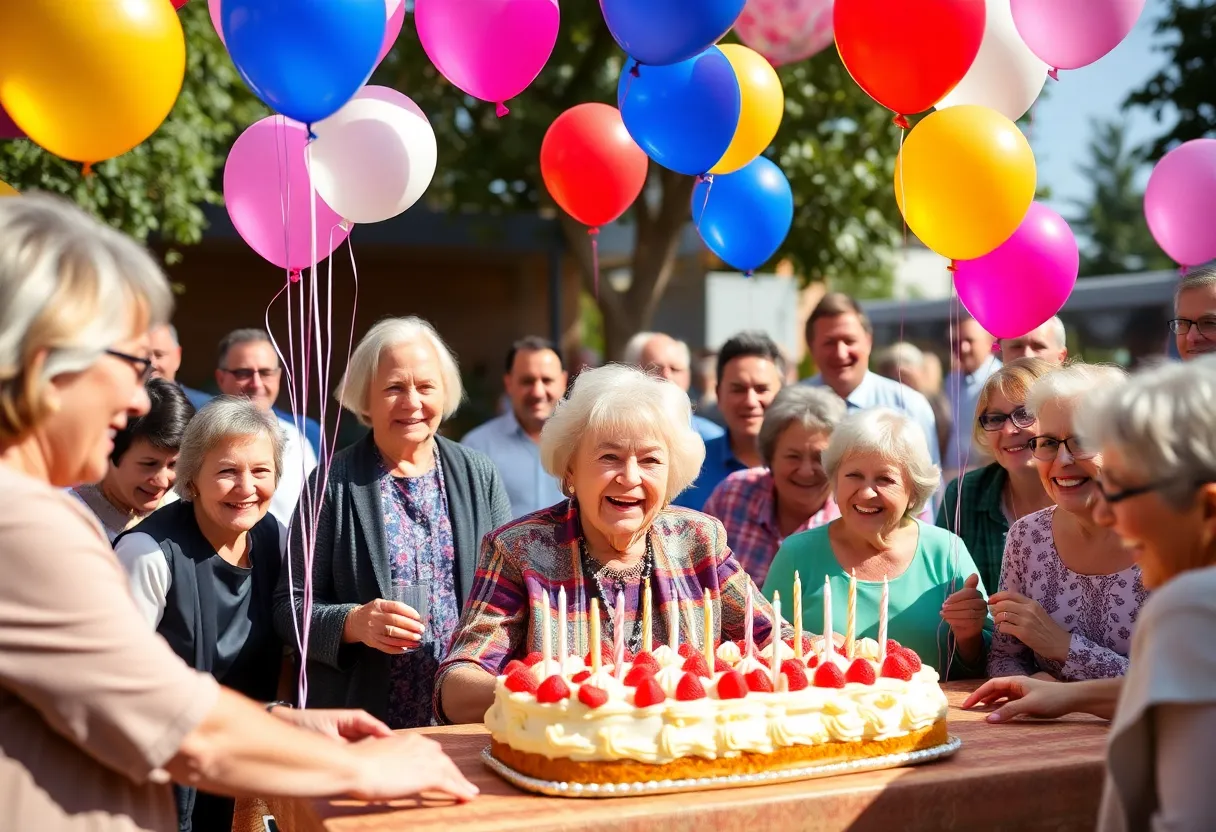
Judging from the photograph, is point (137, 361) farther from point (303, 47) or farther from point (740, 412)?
point (740, 412)

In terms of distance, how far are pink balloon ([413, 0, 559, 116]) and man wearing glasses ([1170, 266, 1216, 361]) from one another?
2546 mm

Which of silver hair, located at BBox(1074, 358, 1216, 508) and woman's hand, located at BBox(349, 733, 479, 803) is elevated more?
silver hair, located at BBox(1074, 358, 1216, 508)

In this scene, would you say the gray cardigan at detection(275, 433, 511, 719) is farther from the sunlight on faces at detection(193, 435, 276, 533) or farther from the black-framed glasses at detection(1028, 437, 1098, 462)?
the black-framed glasses at detection(1028, 437, 1098, 462)

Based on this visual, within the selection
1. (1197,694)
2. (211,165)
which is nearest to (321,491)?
(1197,694)

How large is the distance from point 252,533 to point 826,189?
8.41m

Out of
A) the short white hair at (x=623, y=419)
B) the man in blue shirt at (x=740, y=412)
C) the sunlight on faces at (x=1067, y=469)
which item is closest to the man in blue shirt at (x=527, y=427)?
the man in blue shirt at (x=740, y=412)

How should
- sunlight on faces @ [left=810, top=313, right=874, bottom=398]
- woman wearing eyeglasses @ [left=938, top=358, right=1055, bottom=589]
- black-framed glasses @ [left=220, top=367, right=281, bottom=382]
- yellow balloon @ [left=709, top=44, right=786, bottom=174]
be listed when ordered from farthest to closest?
sunlight on faces @ [left=810, top=313, right=874, bottom=398] → black-framed glasses @ [left=220, top=367, right=281, bottom=382] → yellow balloon @ [left=709, top=44, right=786, bottom=174] → woman wearing eyeglasses @ [left=938, top=358, right=1055, bottom=589]

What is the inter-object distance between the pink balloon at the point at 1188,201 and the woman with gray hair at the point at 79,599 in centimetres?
475

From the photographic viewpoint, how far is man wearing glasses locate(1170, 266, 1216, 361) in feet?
13.3

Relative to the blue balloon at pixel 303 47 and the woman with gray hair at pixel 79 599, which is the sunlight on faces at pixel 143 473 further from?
the woman with gray hair at pixel 79 599

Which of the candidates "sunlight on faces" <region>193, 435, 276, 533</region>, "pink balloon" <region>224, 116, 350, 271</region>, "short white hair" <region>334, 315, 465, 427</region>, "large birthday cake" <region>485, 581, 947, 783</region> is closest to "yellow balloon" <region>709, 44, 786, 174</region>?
"short white hair" <region>334, 315, 465, 427</region>

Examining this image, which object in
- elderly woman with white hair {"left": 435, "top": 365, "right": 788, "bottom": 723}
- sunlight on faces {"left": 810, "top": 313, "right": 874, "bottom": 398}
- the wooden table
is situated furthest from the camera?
sunlight on faces {"left": 810, "top": 313, "right": 874, "bottom": 398}

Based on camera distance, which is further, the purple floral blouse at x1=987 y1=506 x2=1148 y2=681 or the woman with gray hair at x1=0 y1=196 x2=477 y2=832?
the purple floral blouse at x1=987 y1=506 x2=1148 y2=681

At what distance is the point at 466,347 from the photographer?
19.0 m
